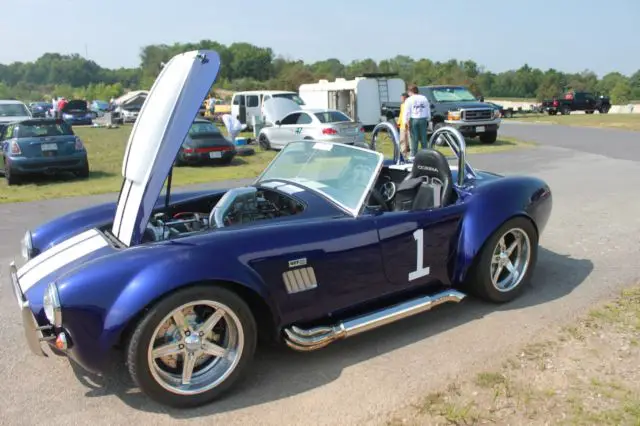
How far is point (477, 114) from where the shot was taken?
18.2 metres

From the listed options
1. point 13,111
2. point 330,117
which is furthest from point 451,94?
point 13,111

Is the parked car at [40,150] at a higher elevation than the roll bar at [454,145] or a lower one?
lower

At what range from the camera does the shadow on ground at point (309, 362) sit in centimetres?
314

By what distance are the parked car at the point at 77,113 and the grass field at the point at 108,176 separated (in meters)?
20.1

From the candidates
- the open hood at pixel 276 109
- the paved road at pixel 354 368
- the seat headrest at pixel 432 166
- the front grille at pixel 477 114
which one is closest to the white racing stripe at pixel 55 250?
the paved road at pixel 354 368

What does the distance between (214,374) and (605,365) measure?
244cm

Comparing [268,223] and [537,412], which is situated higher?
[268,223]

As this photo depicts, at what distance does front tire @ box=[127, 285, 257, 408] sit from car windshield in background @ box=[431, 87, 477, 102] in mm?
17491

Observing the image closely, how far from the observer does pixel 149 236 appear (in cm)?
377

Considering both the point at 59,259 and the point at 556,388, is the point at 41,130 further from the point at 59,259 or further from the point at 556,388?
the point at 556,388

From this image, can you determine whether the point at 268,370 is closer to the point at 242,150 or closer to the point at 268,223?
the point at 268,223

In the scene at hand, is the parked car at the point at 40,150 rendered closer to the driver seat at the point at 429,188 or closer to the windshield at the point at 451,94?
the driver seat at the point at 429,188

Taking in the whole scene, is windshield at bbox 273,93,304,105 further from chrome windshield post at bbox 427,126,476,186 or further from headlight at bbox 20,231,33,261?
headlight at bbox 20,231,33,261

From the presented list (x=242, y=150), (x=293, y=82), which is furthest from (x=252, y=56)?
(x=242, y=150)
